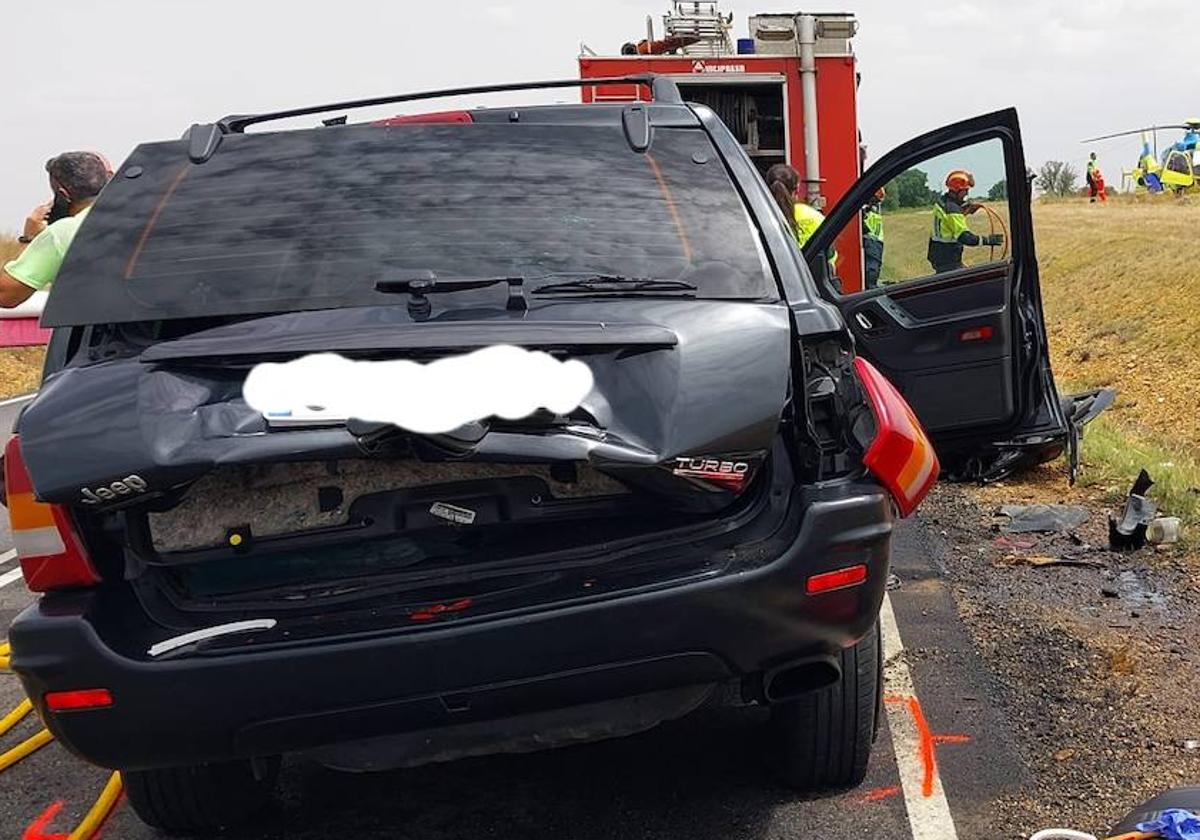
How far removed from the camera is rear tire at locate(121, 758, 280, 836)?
3.16 metres

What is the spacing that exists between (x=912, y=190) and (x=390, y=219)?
302 centimetres

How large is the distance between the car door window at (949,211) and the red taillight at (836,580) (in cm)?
288

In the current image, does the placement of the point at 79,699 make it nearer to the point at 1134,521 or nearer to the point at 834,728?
the point at 834,728

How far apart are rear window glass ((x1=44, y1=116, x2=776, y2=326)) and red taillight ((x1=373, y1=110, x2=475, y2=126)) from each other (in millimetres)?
148

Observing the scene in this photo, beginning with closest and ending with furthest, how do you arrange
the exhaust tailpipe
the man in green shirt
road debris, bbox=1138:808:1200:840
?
road debris, bbox=1138:808:1200:840 → the exhaust tailpipe → the man in green shirt

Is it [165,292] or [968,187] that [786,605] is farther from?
[968,187]

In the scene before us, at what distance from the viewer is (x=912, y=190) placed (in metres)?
5.45

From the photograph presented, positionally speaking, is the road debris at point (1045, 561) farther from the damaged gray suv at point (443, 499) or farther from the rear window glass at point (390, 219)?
the rear window glass at point (390, 219)

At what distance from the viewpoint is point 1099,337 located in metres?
19.4

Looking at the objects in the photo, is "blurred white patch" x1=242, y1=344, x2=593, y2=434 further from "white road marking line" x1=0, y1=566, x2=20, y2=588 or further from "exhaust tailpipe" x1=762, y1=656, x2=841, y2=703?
"white road marking line" x1=0, y1=566, x2=20, y2=588

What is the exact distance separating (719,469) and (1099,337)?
18485mm

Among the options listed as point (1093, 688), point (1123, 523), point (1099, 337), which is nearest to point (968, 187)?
point (1123, 523)

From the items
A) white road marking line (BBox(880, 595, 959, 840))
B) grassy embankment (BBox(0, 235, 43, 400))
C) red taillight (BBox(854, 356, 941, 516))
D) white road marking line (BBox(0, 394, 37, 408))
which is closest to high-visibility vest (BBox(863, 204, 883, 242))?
white road marking line (BBox(880, 595, 959, 840))

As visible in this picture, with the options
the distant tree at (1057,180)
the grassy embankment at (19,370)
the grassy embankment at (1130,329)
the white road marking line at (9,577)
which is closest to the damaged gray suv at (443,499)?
the grassy embankment at (1130,329)
